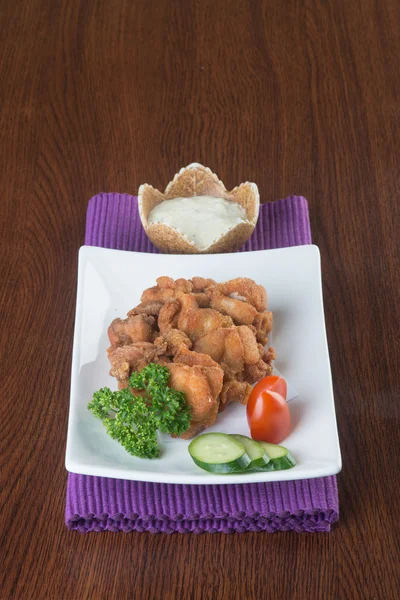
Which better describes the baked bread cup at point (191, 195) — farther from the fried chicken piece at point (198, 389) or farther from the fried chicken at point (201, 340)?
the fried chicken piece at point (198, 389)

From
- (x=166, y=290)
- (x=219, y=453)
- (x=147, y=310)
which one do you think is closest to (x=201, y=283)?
(x=166, y=290)

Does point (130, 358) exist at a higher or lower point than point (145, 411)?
higher

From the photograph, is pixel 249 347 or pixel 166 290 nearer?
pixel 249 347

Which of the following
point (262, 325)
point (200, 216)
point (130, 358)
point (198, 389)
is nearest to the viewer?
point (198, 389)

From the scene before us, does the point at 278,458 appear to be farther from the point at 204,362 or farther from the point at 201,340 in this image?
the point at 201,340

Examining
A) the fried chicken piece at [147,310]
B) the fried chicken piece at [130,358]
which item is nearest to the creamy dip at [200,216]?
the fried chicken piece at [147,310]

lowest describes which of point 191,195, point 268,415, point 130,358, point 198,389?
point 268,415

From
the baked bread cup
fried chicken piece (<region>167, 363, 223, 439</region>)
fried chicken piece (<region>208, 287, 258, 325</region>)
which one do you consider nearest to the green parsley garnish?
fried chicken piece (<region>167, 363, 223, 439</region>)
